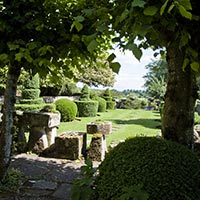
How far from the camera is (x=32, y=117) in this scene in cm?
752

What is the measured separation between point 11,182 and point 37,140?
108 inches

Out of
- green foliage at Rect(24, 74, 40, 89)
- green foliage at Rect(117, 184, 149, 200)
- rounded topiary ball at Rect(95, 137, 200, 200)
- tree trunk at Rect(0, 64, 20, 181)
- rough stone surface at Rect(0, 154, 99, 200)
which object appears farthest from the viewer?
green foliage at Rect(24, 74, 40, 89)

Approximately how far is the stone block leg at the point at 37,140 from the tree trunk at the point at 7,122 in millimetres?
2622

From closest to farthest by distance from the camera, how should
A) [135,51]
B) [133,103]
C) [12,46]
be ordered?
[135,51] < [12,46] < [133,103]

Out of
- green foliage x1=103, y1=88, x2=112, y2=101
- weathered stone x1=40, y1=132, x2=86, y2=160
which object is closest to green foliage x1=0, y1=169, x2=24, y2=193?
weathered stone x1=40, y1=132, x2=86, y2=160

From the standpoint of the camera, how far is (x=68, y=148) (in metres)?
7.04

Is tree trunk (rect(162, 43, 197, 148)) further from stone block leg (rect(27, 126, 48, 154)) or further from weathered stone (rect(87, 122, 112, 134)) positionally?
weathered stone (rect(87, 122, 112, 134))

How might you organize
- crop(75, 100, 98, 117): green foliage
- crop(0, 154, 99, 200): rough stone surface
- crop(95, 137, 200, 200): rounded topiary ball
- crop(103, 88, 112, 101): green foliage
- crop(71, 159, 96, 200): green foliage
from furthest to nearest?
crop(103, 88, 112, 101): green foliage < crop(75, 100, 98, 117): green foliage < crop(0, 154, 99, 200): rough stone surface < crop(71, 159, 96, 200): green foliage < crop(95, 137, 200, 200): rounded topiary ball

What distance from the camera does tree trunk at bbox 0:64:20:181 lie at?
473 centimetres

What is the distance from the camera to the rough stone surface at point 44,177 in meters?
4.41

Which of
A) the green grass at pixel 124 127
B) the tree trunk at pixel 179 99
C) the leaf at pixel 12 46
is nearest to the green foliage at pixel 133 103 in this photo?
the green grass at pixel 124 127

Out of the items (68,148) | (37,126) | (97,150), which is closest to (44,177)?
(68,148)

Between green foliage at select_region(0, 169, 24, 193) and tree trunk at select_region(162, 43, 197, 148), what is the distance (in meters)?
2.50

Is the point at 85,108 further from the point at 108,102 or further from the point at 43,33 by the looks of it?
the point at 43,33
